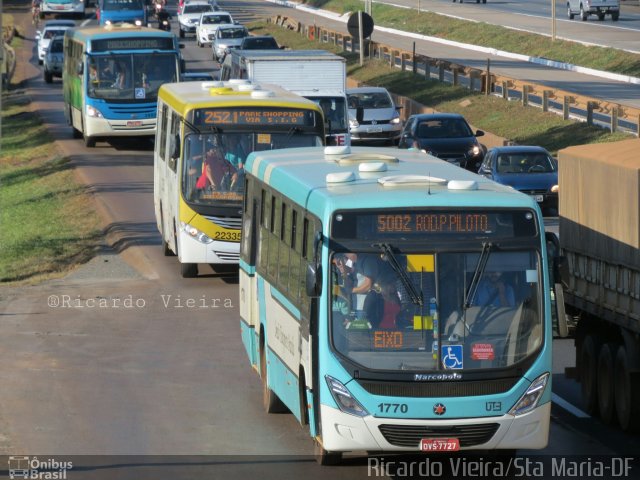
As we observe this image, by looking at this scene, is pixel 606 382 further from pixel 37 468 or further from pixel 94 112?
pixel 94 112

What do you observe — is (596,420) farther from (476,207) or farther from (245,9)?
(245,9)

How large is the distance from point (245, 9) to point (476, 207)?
285 ft

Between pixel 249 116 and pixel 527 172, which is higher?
pixel 249 116

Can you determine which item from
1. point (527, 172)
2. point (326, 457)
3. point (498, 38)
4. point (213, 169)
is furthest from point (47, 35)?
point (326, 457)

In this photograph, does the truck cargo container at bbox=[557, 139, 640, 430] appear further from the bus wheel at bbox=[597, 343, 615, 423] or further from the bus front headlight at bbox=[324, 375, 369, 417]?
the bus front headlight at bbox=[324, 375, 369, 417]

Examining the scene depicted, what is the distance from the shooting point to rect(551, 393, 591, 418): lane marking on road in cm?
1444

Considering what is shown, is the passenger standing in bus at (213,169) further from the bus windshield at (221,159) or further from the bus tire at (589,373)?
the bus tire at (589,373)

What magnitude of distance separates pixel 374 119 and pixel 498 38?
29.7 m

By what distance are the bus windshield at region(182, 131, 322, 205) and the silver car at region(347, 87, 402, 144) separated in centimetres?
1987

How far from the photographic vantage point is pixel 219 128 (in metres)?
21.8

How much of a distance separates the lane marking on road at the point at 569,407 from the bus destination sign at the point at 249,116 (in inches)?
315

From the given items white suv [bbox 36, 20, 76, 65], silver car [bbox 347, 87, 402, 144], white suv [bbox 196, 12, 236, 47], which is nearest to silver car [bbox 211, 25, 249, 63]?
white suv [bbox 196, 12, 236, 47]

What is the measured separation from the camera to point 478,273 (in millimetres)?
11398

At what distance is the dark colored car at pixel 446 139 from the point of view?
35469 mm
